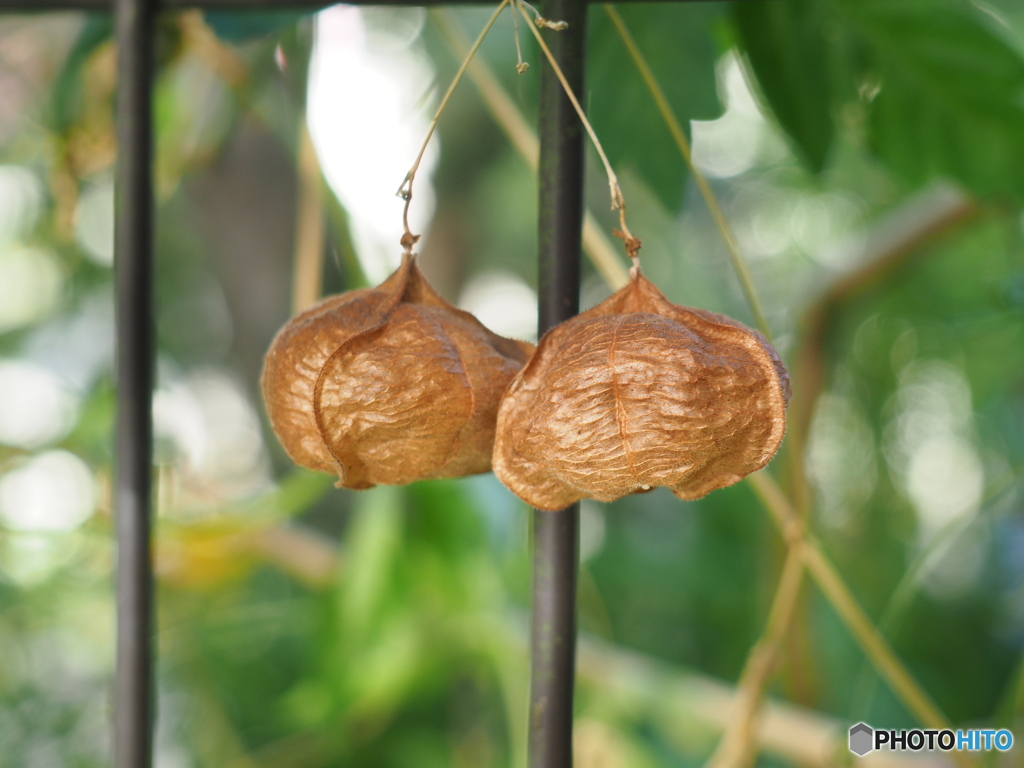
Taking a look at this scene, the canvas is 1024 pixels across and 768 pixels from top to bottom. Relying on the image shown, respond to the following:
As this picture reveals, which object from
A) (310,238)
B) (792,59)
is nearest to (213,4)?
(792,59)

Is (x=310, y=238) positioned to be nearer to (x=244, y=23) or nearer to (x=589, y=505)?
(x=244, y=23)

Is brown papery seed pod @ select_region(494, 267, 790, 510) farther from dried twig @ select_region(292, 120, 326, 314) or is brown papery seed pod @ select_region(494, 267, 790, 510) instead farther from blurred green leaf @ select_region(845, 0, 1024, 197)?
dried twig @ select_region(292, 120, 326, 314)

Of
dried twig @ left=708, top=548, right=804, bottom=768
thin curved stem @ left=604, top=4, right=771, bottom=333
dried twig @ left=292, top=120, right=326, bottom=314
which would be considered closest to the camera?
thin curved stem @ left=604, top=4, right=771, bottom=333

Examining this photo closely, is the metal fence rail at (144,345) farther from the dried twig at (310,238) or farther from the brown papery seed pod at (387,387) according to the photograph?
the dried twig at (310,238)

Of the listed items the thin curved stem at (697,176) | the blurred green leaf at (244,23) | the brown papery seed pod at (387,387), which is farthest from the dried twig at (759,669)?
the blurred green leaf at (244,23)

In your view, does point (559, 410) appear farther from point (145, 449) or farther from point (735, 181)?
point (735, 181)

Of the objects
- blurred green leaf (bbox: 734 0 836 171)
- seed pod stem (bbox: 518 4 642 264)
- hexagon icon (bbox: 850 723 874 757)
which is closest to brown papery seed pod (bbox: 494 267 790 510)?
seed pod stem (bbox: 518 4 642 264)
